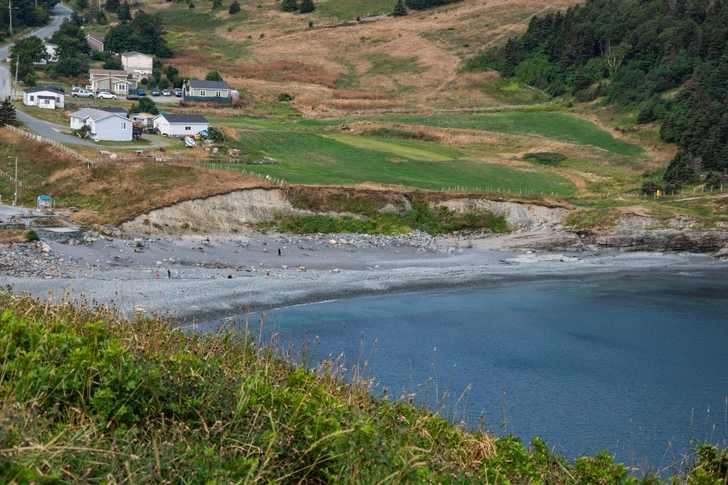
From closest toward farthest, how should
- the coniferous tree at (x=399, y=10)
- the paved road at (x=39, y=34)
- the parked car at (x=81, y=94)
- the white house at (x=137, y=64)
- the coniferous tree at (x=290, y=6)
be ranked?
1. the paved road at (x=39, y=34)
2. the parked car at (x=81, y=94)
3. the white house at (x=137, y=64)
4. the coniferous tree at (x=399, y=10)
5. the coniferous tree at (x=290, y=6)

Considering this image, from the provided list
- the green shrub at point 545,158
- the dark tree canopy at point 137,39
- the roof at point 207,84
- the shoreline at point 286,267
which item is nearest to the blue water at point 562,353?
the shoreline at point 286,267

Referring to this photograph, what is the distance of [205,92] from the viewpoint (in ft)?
290

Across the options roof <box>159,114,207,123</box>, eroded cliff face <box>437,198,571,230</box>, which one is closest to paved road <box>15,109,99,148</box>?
roof <box>159,114,207,123</box>

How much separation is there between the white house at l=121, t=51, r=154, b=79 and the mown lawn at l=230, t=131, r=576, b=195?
34.8m

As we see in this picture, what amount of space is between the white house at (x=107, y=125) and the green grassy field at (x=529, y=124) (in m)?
23.8

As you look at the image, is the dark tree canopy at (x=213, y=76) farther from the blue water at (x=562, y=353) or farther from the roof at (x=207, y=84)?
the blue water at (x=562, y=353)

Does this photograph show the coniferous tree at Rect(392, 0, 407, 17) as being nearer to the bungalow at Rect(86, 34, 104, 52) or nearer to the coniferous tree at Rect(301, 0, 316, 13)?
the coniferous tree at Rect(301, 0, 316, 13)

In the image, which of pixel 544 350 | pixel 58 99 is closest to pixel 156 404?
pixel 544 350

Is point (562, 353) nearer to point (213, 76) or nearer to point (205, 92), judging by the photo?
point (205, 92)

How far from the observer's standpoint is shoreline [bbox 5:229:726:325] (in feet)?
108

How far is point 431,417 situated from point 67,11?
474 feet

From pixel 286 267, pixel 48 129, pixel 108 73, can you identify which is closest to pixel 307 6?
pixel 108 73

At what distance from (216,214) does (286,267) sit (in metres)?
9.24

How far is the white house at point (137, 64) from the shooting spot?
99325 mm
